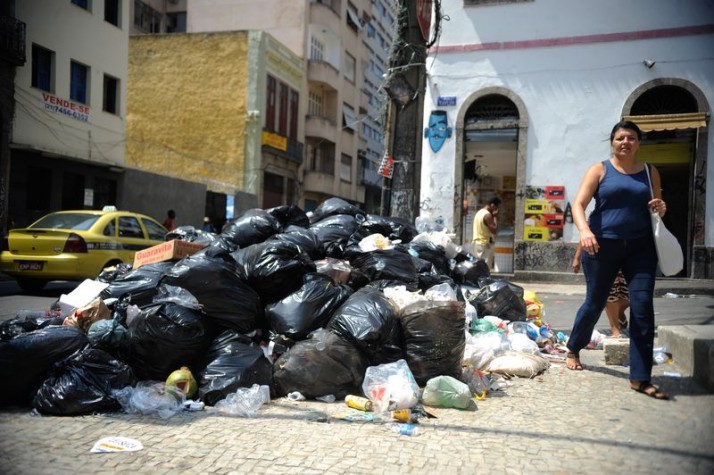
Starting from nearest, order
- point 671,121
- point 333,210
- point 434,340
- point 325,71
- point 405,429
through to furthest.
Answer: point 405,429
point 434,340
point 333,210
point 671,121
point 325,71

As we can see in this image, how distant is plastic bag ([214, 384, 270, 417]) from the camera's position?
3.05 m

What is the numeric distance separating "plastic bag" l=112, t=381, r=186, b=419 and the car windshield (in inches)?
233

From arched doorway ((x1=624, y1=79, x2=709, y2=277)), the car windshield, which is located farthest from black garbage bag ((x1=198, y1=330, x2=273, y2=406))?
arched doorway ((x1=624, y1=79, x2=709, y2=277))

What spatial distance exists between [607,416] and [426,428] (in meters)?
1.00

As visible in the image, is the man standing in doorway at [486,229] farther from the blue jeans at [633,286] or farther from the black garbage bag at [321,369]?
the black garbage bag at [321,369]

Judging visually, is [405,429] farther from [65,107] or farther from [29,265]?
[65,107]

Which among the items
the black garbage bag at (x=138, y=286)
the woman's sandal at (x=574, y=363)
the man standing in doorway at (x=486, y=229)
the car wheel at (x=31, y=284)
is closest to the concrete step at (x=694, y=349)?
the woman's sandal at (x=574, y=363)

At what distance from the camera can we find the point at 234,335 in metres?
3.55

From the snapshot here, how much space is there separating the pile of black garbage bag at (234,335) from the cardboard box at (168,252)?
0.17m

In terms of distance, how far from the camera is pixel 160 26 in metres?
32.4

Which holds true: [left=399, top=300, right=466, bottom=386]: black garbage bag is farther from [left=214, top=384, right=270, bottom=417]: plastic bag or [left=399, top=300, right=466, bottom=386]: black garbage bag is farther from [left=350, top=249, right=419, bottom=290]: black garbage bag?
[left=214, top=384, right=270, bottom=417]: plastic bag

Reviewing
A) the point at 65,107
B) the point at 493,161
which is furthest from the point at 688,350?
the point at 65,107

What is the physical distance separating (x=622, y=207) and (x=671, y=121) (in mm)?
8534

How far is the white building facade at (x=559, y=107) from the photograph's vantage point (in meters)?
10.6
